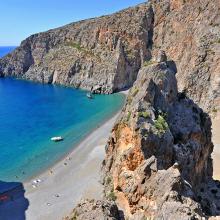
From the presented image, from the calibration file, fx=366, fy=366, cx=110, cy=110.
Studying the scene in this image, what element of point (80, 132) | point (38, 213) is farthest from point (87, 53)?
point (38, 213)

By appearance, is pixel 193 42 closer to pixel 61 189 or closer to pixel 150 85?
pixel 61 189

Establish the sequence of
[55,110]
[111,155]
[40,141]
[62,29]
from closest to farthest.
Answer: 1. [111,155]
2. [40,141]
3. [55,110]
4. [62,29]

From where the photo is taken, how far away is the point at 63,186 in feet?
157

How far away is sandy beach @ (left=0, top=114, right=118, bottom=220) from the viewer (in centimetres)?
4116

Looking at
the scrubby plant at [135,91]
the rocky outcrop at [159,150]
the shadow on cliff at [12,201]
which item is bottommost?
the shadow on cliff at [12,201]

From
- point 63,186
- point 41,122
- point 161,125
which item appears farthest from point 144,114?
point 41,122

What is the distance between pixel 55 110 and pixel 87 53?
159ft

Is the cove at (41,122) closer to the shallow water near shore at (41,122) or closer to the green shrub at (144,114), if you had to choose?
the shallow water near shore at (41,122)

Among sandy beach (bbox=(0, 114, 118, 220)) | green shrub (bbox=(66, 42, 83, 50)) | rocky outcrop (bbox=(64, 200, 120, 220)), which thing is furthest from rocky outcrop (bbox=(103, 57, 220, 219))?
green shrub (bbox=(66, 42, 83, 50))

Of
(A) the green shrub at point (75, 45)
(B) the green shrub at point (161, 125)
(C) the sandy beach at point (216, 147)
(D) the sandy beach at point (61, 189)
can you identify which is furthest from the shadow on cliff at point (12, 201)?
(A) the green shrub at point (75, 45)

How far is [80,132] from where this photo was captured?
7356cm

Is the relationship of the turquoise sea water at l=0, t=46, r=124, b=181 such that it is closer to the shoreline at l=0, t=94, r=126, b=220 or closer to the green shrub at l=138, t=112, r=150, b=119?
the shoreline at l=0, t=94, r=126, b=220

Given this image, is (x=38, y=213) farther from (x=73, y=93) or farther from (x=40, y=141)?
(x=73, y=93)

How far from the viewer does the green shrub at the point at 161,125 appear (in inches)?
992
